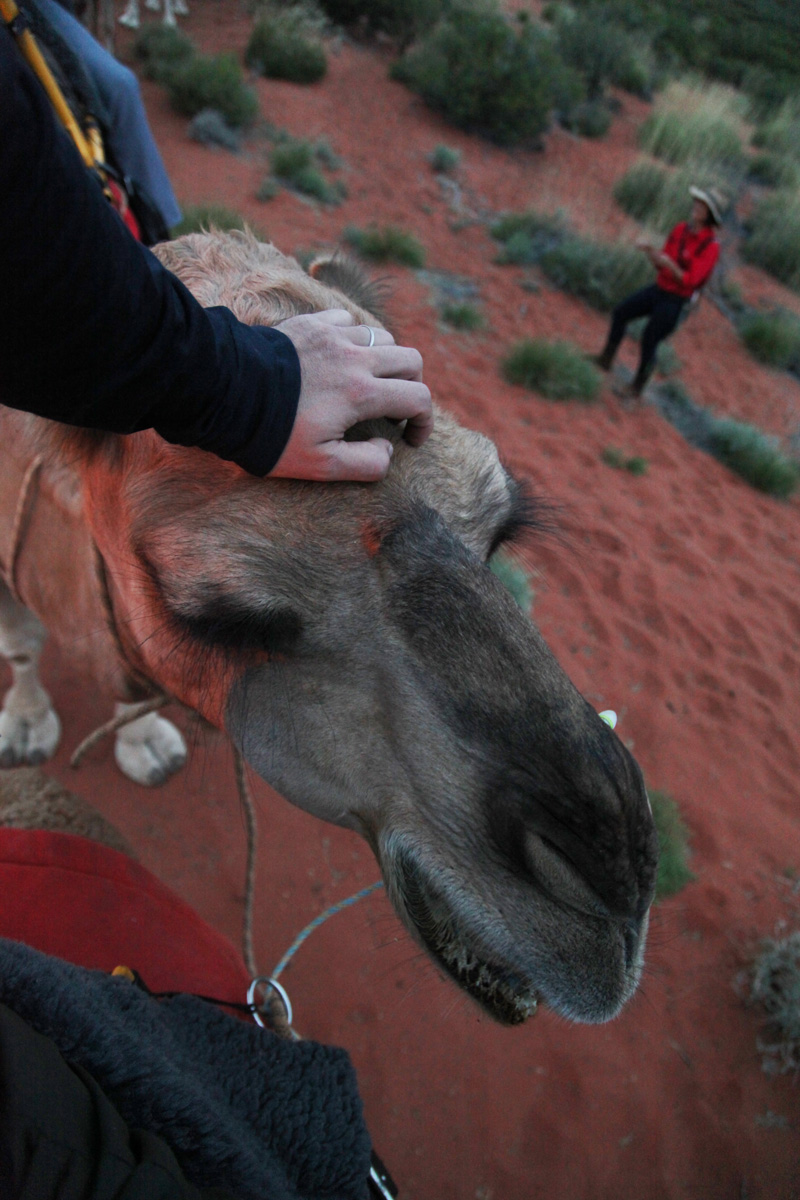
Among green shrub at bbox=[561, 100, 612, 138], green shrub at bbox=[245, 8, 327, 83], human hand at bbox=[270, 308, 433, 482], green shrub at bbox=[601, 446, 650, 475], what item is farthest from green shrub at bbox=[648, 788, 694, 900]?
green shrub at bbox=[561, 100, 612, 138]

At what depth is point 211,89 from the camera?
9586 millimetres

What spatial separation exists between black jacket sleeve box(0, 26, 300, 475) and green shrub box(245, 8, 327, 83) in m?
14.0

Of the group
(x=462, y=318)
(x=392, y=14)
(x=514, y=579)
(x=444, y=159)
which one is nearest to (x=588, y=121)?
(x=392, y=14)

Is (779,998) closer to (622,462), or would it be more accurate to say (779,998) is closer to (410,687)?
(410,687)

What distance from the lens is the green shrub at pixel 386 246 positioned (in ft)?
27.2

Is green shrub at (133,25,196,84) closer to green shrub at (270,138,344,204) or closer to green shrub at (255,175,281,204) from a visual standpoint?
green shrub at (270,138,344,204)

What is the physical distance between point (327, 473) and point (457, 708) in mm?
466

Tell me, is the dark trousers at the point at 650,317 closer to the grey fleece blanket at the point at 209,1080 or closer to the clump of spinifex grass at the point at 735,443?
the clump of spinifex grass at the point at 735,443

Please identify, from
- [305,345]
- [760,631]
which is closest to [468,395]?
[760,631]

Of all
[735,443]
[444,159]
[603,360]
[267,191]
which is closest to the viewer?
[735,443]

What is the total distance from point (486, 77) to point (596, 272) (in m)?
6.32

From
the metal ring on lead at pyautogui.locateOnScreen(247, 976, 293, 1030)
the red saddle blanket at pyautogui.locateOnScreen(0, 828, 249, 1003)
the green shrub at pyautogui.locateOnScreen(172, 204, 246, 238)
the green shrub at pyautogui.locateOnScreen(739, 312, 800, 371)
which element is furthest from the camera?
the green shrub at pyautogui.locateOnScreen(739, 312, 800, 371)

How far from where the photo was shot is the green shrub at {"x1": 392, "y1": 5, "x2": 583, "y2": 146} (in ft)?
42.7

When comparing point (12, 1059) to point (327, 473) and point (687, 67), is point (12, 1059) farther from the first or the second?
point (687, 67)
